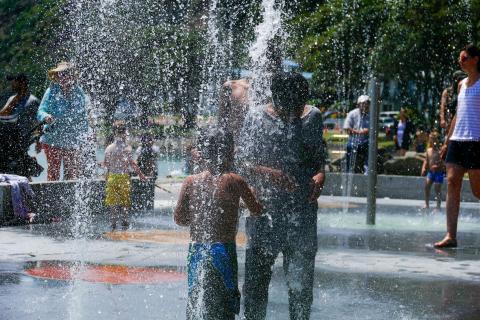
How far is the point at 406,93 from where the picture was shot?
3734cm

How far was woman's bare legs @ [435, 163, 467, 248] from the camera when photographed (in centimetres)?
864

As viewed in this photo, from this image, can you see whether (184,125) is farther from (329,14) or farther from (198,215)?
(198,215)

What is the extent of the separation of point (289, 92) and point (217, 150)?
1.54 feet

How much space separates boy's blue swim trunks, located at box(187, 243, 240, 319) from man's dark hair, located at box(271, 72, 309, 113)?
76 cm

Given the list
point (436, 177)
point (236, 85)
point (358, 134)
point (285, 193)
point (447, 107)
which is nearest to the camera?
point (285, 193)

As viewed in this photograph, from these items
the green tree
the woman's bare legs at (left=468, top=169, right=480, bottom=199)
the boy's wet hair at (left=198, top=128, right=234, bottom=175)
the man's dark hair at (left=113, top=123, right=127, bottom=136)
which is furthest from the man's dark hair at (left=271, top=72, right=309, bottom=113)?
the green tree

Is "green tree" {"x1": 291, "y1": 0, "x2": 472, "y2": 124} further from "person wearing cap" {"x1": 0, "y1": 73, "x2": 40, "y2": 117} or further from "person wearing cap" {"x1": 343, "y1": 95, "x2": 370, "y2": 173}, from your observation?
"person wearing cap" {"x1": 0, "y1": 73, "x2": 40, "y2": 117}

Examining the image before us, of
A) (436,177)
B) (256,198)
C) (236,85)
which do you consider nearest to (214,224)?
(256,198)

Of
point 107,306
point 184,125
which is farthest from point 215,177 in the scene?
point 184,125

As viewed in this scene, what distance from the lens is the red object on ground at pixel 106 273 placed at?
6707 millimetres

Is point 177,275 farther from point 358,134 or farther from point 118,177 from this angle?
point 358,134

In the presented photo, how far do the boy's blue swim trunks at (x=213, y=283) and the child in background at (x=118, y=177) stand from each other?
5517 millimetres

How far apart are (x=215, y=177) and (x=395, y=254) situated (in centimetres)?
386

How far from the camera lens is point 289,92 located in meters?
4.91
